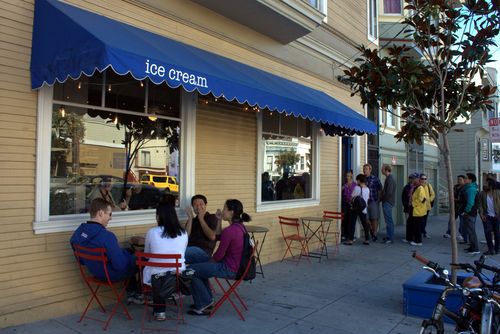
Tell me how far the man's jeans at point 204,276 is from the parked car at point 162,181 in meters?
1.65

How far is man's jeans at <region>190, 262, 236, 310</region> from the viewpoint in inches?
194

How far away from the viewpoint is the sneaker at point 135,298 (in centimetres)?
520

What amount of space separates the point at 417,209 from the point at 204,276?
289 inches

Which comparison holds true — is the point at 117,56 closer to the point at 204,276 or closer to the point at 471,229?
the point at 204,276

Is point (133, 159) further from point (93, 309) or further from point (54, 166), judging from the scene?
point (93, 309)

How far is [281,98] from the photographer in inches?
252

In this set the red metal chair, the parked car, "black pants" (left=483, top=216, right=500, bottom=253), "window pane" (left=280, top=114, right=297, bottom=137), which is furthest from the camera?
"black pants" (left=483, top=216, right=500, bottom=253)

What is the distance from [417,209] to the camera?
10758 millimetres

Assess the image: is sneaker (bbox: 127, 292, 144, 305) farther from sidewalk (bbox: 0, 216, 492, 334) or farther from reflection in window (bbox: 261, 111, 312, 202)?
reflection in window (bbox: 261, 111, 312, 202)

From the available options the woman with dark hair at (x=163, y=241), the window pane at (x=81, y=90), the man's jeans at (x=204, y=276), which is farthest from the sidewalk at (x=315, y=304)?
the window pane at (x=81, y=90)

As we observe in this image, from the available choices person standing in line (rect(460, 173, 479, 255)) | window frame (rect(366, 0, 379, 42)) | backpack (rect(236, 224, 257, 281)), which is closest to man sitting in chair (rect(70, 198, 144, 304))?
backpack (rect(236, 224, 257, 281))

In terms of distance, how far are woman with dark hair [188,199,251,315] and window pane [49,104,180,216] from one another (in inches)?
48.5

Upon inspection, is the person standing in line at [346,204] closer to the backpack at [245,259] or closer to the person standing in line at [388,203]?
the person standing in line at [388,203]

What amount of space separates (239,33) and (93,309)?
4.78 m
